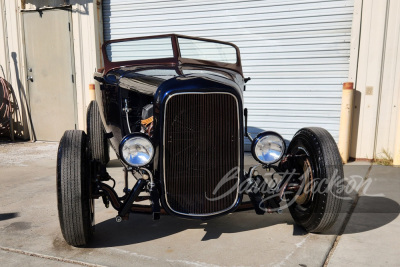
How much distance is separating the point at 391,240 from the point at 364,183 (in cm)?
146

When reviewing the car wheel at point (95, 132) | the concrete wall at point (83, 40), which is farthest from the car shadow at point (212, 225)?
the concrete wall at point (83, 40)

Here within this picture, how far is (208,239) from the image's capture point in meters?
2.61

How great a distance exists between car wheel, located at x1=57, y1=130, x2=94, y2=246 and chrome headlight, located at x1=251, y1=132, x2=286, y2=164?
1.15 meters

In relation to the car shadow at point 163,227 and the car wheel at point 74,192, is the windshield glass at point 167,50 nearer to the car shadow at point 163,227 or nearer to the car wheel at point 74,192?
the car wheel at point 74,192

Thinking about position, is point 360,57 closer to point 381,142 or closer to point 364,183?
point 381,142

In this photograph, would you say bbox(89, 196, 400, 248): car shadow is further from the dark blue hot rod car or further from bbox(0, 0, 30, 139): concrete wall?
bbox(0, 0, 30, 139): concrete wall

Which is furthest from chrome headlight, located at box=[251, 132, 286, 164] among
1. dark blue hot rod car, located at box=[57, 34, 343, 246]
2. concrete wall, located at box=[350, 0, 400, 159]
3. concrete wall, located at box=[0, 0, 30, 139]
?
concrete wall, located at box=[0, 0, 30, 139]

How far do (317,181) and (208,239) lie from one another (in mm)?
886

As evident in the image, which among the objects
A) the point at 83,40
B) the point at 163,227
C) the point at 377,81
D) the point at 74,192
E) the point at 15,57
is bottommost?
the point at 163,227

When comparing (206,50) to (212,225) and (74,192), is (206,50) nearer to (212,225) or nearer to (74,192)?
(212,225)

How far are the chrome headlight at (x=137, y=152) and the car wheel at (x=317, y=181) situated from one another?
114cm

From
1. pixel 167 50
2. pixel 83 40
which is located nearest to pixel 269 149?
pixel 167 50

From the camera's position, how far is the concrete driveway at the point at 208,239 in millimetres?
2303

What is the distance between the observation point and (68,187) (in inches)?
89.6
